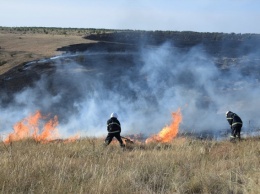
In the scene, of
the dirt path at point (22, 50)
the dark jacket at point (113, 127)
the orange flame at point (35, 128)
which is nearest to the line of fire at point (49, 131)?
the orange flame at point (35, 128)

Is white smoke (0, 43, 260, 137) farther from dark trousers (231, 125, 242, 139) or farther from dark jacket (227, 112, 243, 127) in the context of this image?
dark trousers (231, 125, 242, 139)

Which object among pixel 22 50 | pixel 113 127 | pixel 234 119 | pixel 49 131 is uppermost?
pixel 22 50

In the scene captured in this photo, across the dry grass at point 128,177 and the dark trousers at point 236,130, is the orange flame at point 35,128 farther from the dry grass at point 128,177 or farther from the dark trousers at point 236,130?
the dry grass at point 128,177

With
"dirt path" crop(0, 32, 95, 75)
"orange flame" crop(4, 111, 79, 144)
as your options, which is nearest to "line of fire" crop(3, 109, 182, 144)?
"orange flame" crop(4, 111, 79, 144)

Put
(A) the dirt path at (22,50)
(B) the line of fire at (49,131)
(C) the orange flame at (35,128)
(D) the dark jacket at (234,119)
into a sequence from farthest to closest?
(A) the dirt path at (22,50) → (C) the orange flame at (35,128) → (B) the line of fire at (49,131) → (D) the dark jacket at (234,119)

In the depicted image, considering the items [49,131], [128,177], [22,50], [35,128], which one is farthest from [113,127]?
[22,50]

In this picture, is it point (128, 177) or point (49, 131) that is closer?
point (128, 177)

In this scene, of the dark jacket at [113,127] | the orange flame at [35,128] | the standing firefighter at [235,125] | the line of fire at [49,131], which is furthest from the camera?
the orange flame at [35,128]

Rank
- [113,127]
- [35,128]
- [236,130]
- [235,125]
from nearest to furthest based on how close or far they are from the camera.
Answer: [113,127] < [236,130] < [235,125] < [35,128]

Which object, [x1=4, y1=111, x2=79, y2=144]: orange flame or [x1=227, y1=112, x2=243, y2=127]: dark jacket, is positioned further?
[x1=4, y1=111, x2=79, y2=144]: orange flame

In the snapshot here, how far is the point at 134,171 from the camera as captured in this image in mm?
5660

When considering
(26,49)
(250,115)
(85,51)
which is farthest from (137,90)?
(26,49)

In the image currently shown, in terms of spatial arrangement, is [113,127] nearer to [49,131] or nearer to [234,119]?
[234,119]

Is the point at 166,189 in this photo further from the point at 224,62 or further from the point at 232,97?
the point at 224,62
